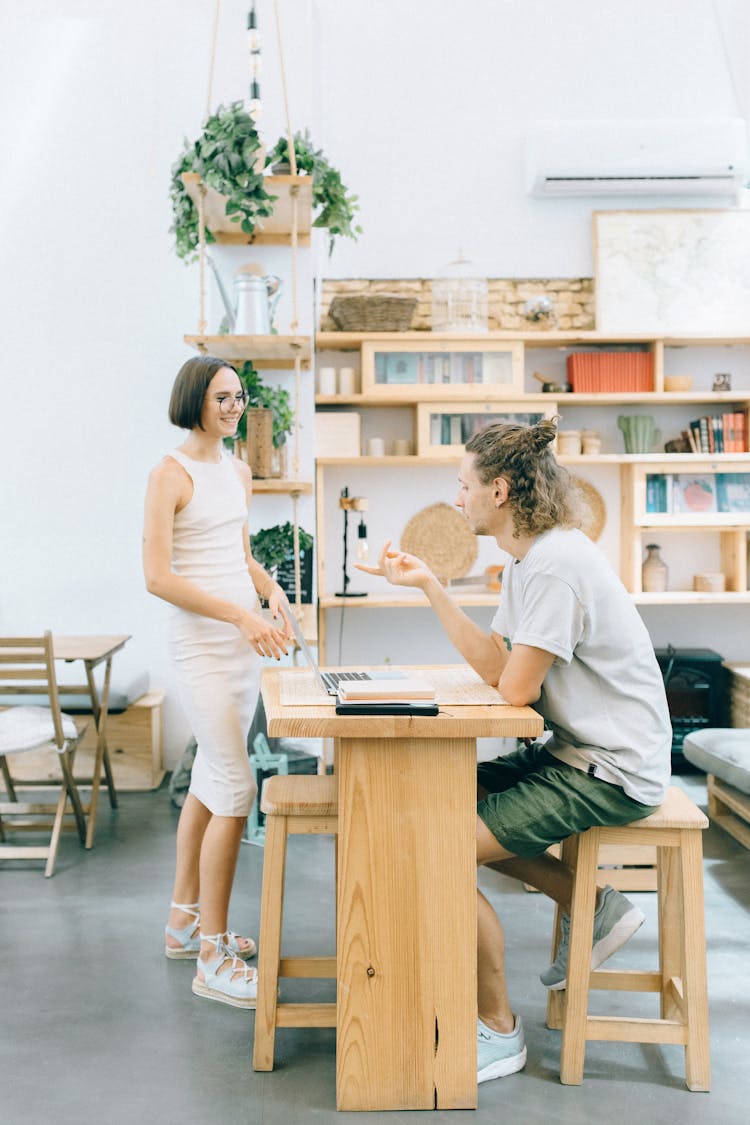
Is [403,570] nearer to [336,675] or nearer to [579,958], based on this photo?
[336,675]

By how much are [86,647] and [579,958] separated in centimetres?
262

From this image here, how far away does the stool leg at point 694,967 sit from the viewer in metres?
2.42

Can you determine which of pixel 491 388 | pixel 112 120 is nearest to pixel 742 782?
pixel 491 388

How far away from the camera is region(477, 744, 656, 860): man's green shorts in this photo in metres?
2.41

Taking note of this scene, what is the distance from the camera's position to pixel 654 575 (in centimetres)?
563

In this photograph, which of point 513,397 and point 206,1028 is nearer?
point 206,1028

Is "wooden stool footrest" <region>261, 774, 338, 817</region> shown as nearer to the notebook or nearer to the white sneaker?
the notebook

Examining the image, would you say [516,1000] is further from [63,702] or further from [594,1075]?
[63,702]

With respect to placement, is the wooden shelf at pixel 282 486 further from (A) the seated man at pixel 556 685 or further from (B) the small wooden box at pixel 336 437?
(A) the seated man at pixel 556 685

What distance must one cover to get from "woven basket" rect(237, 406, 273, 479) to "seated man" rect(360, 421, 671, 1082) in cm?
203

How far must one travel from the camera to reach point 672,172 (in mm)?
5590

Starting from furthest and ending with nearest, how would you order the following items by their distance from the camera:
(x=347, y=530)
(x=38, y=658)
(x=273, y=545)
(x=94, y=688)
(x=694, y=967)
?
(x=347, y=530), (x=273, y=545), (x=94, y=688), (x=38, y=658), (x=694, y=967)

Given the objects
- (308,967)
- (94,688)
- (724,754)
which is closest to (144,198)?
(94,688)

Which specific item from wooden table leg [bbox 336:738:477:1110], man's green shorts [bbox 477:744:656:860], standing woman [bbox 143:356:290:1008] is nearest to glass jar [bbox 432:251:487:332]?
standing woman [bbox 143:356:290:1008]
